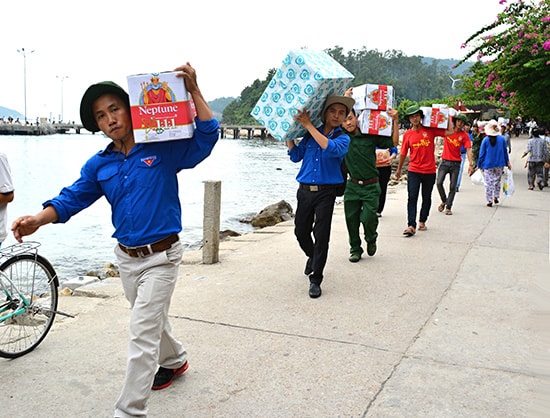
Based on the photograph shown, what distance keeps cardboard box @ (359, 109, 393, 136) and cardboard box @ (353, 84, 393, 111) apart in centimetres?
8

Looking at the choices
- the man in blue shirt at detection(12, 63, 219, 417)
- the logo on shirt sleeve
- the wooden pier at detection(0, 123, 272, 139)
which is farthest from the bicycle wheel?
the wooden pier at detection(0, 123, 272, 139)

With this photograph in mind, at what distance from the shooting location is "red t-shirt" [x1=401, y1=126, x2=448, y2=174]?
9031mm

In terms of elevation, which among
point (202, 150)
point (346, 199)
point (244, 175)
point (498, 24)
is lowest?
point (244, 175)

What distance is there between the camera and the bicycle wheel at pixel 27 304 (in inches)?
166

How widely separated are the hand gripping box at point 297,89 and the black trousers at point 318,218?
25.6 inches

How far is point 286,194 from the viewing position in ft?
92.9

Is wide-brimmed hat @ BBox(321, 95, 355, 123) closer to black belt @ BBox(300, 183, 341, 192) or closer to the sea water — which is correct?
black belt @ BBox(300, 183, 341, 192)

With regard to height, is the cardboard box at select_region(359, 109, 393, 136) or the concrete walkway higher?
the cardboard box at select_region(359, 109, 393, 136)

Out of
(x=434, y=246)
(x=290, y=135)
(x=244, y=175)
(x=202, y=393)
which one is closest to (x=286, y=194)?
(x=244, y=175)

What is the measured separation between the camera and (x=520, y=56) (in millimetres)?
17031

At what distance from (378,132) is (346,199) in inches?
36.3

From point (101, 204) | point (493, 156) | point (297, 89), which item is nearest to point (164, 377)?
point (297, 89)

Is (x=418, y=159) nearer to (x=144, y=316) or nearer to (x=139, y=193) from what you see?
(x=139, y=193)

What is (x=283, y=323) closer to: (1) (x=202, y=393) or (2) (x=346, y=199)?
(1) (x=202, y=393)
